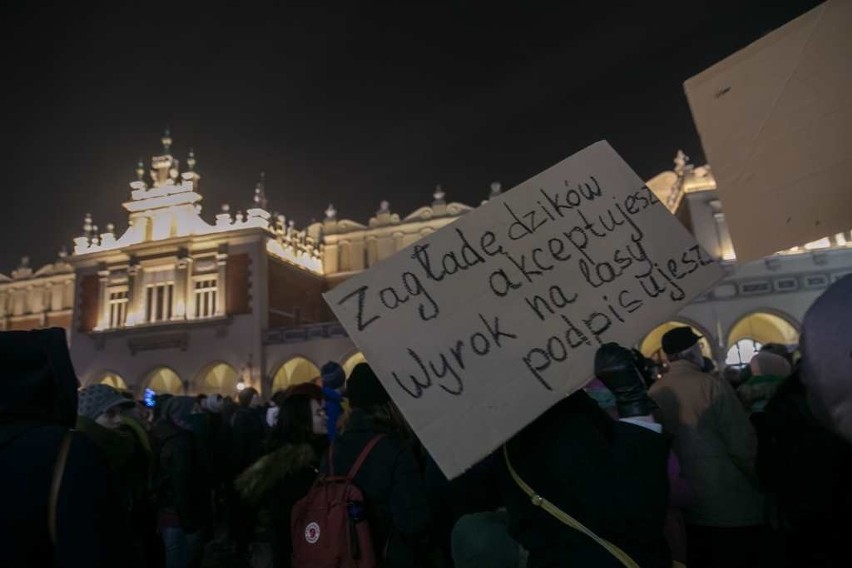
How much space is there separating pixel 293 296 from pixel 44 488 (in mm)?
25910

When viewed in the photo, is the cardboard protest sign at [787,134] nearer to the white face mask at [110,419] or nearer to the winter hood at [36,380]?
the winter hood at [36,380]

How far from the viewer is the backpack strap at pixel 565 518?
5.06ft

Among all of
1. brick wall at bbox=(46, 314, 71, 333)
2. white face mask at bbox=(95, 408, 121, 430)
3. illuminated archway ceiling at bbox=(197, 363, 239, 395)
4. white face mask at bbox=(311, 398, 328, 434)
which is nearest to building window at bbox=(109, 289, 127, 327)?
illuminated archway ceiling at bbox=(197, 363, 239, 395)

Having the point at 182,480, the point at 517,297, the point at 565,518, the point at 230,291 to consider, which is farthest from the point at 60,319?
the point at 565,518

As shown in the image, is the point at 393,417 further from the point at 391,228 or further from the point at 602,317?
the point at 391,228

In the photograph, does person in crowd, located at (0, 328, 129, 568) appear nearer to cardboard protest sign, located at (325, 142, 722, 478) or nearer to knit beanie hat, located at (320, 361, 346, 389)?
cardboard protest sign, located at (325, 142, 722, 478)

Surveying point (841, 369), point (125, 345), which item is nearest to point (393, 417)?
point (841, 369)

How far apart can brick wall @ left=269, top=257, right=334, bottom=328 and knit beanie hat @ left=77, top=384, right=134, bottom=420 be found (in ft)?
69.4

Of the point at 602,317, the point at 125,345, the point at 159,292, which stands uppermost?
the point at 159,292

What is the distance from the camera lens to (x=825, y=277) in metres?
17.7

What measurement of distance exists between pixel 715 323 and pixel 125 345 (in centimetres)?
2250

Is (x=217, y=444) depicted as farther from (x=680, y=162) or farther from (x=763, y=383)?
(x=680, y=162)

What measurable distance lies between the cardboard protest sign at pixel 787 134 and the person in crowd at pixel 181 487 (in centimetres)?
379

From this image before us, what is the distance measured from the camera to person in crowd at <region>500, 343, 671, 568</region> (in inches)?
60.9
